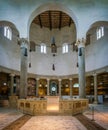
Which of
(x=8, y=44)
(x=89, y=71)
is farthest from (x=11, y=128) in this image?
(x=89, y=71)

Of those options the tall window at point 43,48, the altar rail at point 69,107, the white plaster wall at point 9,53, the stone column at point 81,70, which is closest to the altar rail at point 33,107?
the altar rail at point 69,107

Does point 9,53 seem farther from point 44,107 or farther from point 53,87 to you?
point 44,107

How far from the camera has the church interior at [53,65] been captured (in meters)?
13.2

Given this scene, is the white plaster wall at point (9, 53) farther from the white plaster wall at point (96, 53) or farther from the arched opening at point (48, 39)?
the white plaster wall at point (96, 53)

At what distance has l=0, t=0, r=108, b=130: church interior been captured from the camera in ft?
43.2

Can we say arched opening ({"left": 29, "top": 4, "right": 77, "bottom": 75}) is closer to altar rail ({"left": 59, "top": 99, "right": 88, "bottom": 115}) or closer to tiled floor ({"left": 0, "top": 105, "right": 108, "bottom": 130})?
altar rail ({"left": 59, "top": 99, "right": 88, "bottom": 115})

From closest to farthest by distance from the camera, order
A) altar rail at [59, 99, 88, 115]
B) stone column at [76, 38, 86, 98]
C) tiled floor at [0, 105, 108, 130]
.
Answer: tiled floor at [0, 105, 108, 130] < altar rail at [59, 99, 88, 115] < stone column at [76, 38, 86, 98]

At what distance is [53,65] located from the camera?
23.5 m

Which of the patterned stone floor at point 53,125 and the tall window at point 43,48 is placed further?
the tall window at point 43,48

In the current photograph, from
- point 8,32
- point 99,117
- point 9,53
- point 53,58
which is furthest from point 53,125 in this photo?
point 53,58

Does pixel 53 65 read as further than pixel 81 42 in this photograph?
Yes

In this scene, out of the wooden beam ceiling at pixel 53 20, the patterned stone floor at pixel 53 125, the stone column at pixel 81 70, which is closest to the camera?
the patterned stone floor at pixel 53 125

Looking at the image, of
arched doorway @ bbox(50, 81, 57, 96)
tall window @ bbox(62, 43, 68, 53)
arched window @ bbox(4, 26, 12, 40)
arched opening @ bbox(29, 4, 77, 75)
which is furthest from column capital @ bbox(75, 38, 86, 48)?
arched doorway @ bbox(50, 81, 57, 96)

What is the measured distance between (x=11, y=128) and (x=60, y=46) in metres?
23.8
